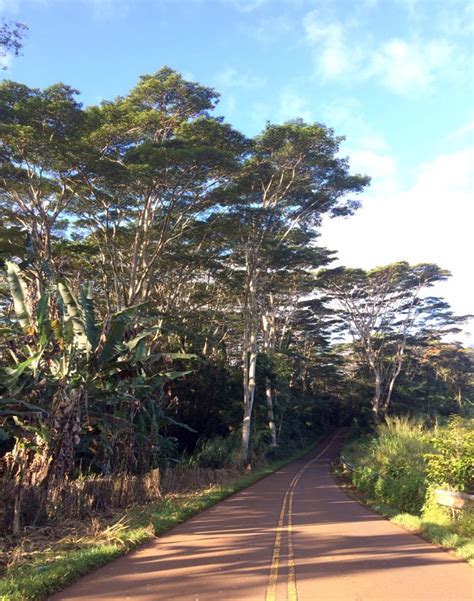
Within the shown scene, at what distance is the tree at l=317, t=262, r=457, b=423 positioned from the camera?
3459cm

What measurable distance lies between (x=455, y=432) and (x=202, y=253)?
679 inches

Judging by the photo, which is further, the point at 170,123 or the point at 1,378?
the point at 170,123

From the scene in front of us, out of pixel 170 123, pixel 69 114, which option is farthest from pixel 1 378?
pixel 170 123

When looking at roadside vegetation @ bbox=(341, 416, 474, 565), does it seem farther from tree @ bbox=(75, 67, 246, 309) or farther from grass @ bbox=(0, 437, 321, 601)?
tree @ bbox=(75, 67, 246, 309)

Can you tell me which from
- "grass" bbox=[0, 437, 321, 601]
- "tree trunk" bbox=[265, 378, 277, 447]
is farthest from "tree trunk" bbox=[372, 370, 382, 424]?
"grass" bbox=[0, 437, 321, 601]

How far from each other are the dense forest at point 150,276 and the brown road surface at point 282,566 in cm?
288

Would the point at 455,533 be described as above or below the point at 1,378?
below

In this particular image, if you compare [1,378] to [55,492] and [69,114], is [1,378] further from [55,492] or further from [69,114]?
[69,114]

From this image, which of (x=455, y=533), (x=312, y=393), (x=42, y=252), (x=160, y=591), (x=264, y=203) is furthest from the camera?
(x=312, y=393)

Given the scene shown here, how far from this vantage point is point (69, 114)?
632 inches

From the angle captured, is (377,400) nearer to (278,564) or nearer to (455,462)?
(455,462)

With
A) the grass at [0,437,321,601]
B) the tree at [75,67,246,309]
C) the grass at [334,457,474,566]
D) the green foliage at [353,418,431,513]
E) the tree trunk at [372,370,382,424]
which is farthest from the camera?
the tree trunk at [372,370,382,424]

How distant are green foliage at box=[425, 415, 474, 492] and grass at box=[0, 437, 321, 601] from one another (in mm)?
5618

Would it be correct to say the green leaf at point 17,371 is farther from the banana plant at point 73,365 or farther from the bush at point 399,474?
the bush at point 399,474
